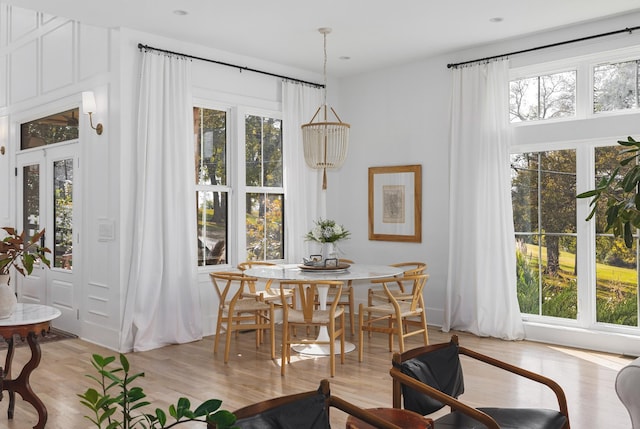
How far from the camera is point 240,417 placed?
178 centimetres

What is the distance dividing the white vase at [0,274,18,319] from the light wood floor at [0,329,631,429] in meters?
0.72

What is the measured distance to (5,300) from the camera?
11.3ft

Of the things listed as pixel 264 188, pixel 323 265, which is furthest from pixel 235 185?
pixel 323 265

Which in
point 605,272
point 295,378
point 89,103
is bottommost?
point 295,378

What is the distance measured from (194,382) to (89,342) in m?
1.97

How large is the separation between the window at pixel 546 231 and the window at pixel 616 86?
1.81 feet

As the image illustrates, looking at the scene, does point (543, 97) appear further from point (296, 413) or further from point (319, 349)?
point (296, 413)

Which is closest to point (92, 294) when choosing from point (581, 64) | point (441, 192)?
point (441, 192)

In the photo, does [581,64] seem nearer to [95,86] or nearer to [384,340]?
[384,340]

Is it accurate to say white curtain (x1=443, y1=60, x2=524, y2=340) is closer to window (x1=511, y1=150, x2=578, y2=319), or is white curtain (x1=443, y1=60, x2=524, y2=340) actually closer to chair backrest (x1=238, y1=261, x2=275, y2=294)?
window (x1=511, y1=150, x2=578, y2=319)

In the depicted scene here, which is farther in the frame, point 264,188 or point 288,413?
point 264,188

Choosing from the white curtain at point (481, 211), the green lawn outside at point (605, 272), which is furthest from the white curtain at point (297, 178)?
the green lawn outside at point (605, 272)

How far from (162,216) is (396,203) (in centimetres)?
286

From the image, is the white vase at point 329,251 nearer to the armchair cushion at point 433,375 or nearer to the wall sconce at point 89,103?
the wall sconce at point 89,103
